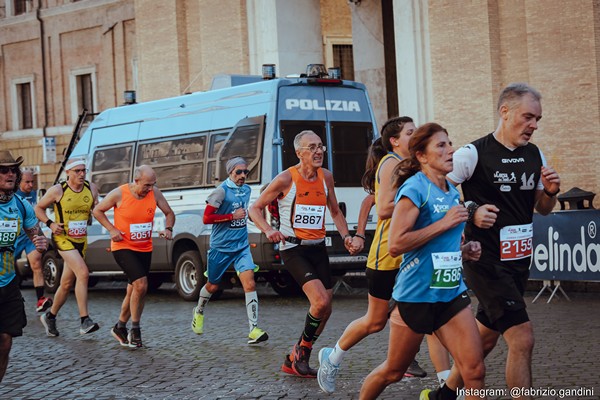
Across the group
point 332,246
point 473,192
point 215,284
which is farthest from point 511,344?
point 332,246

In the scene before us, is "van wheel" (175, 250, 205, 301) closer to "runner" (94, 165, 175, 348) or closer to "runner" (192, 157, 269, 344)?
"runner" (192, 157, 269, 344)

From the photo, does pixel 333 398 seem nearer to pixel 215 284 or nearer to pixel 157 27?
pixel 215 284

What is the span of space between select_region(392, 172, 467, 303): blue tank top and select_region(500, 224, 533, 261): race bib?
57 cm

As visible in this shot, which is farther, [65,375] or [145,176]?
[145,176]

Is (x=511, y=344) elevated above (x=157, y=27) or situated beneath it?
situated beneath

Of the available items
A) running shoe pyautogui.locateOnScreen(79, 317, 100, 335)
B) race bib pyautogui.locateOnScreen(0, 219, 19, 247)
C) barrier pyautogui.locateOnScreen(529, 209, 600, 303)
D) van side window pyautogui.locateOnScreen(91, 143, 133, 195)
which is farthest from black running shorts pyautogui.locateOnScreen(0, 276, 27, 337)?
van side window pyautogui.locateOnScreen(91, 143, 133, 195)

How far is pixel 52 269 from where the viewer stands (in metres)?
21.3

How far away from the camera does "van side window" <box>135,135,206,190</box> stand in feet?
59.5

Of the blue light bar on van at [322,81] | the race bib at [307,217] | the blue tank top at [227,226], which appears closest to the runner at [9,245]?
the race bib at [307,217]

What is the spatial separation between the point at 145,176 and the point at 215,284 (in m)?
1.38

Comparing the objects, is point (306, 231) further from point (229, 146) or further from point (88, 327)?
point (229, 146)

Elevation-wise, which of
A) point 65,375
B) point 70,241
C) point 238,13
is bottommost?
point 65,375

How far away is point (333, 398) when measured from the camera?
838 centimetres

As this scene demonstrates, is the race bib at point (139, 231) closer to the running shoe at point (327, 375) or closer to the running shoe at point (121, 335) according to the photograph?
the running shoe at point (121, 335)
